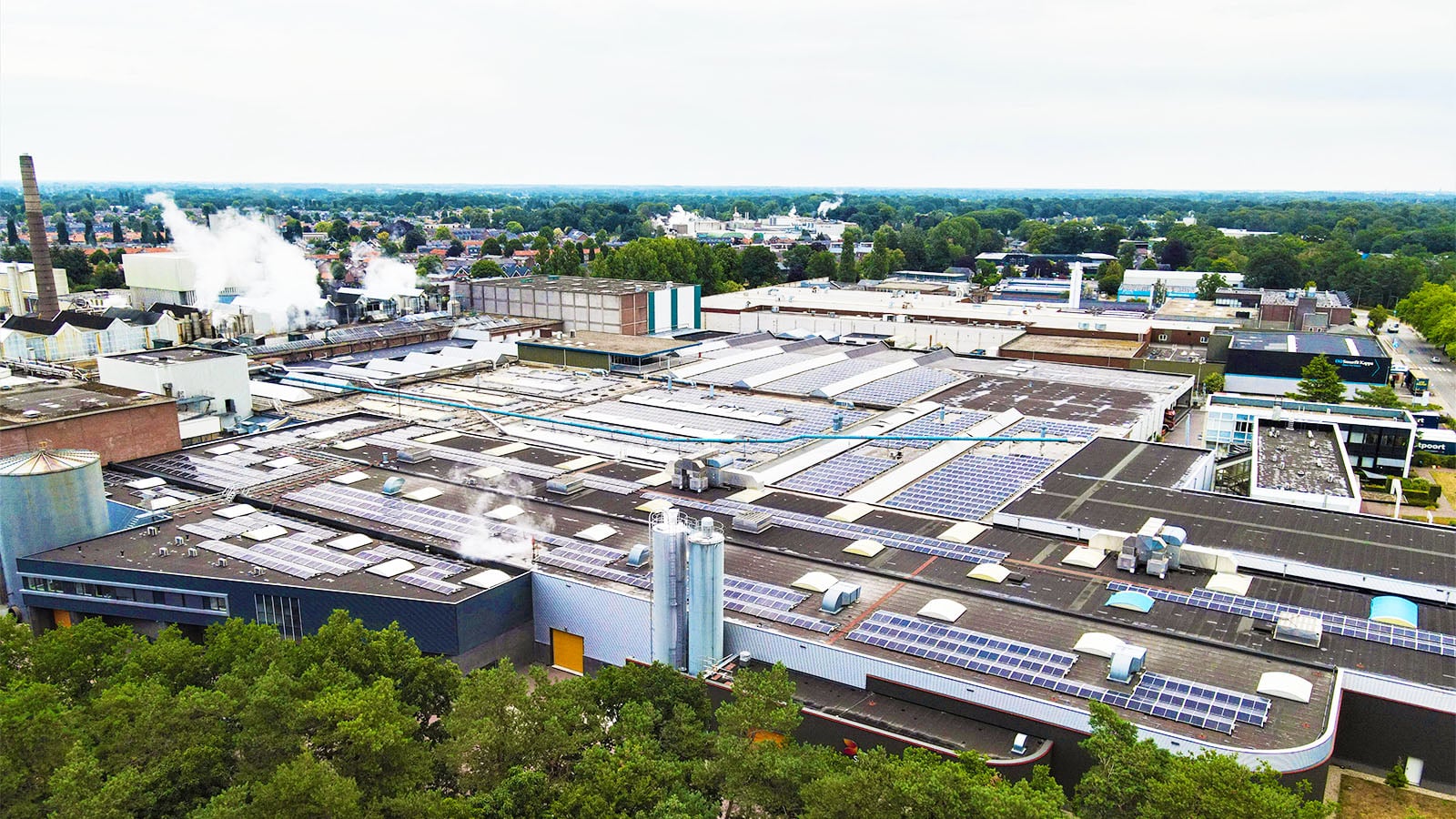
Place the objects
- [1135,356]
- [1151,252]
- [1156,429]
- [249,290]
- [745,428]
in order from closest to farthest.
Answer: [745,428] → [1156,429] → [1135,356] → [249,290] → [1151,252]

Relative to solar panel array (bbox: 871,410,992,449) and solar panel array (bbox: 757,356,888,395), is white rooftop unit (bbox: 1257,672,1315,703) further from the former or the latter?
solar panel array (bbox: 757,356,888,395)

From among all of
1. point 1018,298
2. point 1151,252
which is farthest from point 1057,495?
point 1151,252

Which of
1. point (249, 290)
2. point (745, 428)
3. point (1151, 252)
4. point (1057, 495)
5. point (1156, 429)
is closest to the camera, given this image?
point (1057, 495)

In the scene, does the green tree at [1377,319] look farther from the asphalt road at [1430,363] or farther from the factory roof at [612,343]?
the factory roof at [612,343]

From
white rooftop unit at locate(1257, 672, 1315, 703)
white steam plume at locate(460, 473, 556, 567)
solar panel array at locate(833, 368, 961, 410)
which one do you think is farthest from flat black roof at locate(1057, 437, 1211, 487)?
white steam plume at locate(460, 473, 556, 567)

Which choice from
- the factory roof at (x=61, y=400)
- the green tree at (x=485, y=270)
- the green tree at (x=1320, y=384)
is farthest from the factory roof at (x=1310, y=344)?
the green tree at (x=485, y=270)

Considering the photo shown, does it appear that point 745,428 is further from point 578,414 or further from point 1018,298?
point 1018,298

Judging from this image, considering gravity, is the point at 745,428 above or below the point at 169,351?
below
